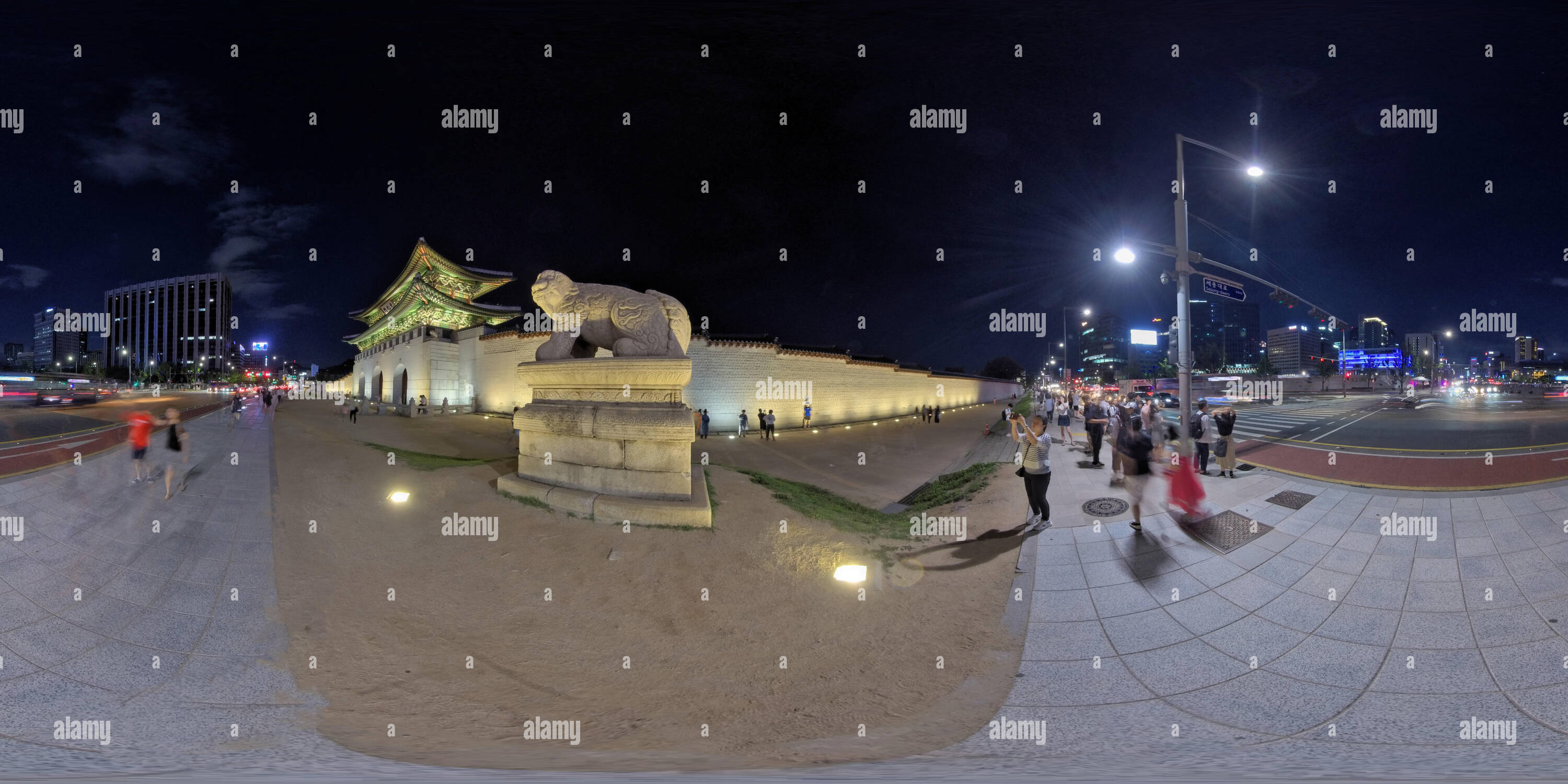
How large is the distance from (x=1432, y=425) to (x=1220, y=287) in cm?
289

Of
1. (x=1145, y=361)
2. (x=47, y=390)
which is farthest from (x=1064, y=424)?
(x=1145, y=361)

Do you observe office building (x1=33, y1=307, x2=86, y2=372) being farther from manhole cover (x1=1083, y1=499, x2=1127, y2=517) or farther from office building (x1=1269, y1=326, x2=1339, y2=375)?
office building (x1=1269, y1=326, x2=1339, y2=375)

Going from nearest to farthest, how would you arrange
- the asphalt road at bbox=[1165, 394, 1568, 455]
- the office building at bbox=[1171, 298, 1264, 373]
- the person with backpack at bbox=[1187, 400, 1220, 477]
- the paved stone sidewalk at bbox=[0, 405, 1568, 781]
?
the paved stone sidewalk at bbox=[0, 405, 1568, 781], the asphalt road at bbox=[1165, 394, 1568, 455], the person with backpack at bbox=[1187, 400, 1220, 477], the office building at bbox=[1171, 298, 1264, 373]

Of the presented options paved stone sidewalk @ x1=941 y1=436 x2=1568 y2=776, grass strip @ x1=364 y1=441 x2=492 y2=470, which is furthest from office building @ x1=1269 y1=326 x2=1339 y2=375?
grass strip @ x1=364 y1=441 x2=492 y2=470

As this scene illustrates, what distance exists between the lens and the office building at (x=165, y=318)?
24.7 feet

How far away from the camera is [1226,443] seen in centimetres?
562

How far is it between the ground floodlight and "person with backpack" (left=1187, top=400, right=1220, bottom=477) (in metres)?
4.30

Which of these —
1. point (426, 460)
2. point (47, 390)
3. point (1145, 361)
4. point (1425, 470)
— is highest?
point (1145, 361)

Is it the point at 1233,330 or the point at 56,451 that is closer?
the point at 56,451

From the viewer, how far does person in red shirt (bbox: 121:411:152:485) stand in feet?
15.5

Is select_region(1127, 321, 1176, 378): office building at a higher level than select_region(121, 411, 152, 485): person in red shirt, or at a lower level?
higher

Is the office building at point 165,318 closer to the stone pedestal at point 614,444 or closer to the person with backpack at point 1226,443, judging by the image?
the stone pedestal at point 614,444

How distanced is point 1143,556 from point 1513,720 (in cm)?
199

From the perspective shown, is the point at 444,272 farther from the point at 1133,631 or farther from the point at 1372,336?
the point at 1372,336
